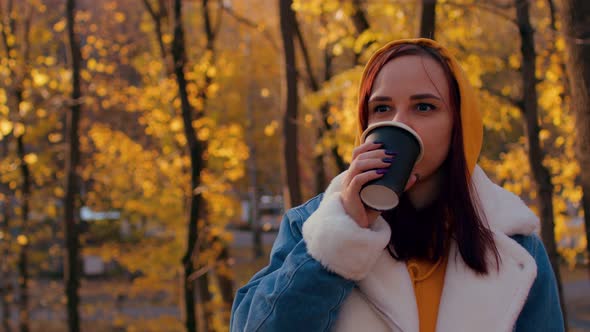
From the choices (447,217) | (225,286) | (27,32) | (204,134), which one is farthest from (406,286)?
(225,286)

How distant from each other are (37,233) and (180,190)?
8.38 ft

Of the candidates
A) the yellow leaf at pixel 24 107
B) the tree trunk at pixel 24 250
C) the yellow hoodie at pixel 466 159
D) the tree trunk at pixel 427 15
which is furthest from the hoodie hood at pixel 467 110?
the tree trunk at pixel 24 250

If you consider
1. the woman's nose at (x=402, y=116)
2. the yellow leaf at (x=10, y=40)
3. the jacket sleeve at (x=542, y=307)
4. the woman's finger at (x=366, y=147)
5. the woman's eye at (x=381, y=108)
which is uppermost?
the yellow leaf at (x=10, y=40)

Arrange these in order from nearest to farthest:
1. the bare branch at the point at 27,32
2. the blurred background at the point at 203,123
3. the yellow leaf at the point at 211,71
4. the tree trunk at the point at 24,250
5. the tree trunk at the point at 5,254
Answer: the blurred background at the point at 203,123 → the yellow leaf at the point at 211,71 → the tree trunk at the point at 24,250 → the bare branch at the point at 27,32 → the tree trunk at the point at 5,254

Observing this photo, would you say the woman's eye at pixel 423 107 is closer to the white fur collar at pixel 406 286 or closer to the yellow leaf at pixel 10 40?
the white fur collar at pixel 406 286

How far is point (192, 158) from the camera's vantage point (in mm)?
7602

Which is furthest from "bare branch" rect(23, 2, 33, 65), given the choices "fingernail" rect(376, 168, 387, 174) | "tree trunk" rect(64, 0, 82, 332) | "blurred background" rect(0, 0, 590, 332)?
"fingernail" rect(376, 168, 387, 174)

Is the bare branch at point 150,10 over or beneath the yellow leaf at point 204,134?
over

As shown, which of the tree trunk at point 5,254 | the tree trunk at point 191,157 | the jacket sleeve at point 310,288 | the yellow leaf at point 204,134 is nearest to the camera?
the jacket sleeve at point 310,288

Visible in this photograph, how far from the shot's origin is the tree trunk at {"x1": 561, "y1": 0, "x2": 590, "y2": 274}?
3.96 m

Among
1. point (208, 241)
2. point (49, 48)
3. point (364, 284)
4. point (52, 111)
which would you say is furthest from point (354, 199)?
point (49, 48)

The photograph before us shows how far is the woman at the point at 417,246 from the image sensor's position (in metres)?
1.49

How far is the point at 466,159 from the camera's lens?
1.64 m

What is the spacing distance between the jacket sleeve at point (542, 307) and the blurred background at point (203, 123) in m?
2.66
